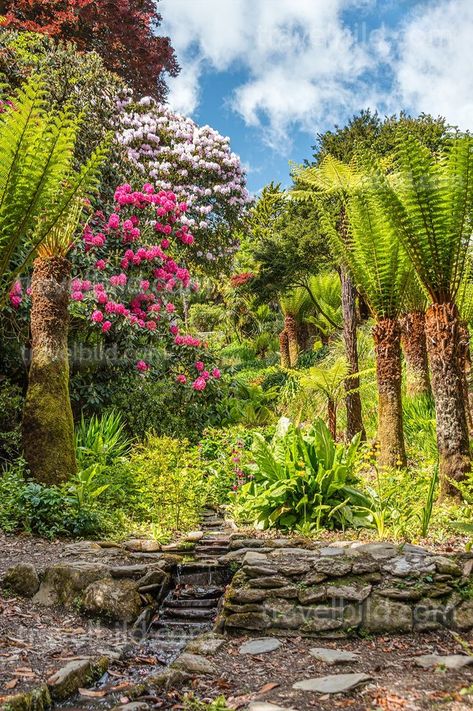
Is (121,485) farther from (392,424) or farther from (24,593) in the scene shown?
(392,424)

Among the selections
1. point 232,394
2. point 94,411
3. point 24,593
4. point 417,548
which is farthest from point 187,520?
point 232,394

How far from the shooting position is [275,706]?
194 cm

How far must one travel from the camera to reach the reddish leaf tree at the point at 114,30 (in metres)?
10.0

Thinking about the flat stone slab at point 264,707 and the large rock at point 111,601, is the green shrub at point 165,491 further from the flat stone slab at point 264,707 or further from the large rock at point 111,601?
the flat stone slab at point 264,707

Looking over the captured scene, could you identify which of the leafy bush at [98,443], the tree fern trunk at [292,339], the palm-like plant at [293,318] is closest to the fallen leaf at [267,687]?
the leafy bush at [98,443]

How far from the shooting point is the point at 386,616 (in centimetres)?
285

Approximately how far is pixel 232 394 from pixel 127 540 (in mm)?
6051

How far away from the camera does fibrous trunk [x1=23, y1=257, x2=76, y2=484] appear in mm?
4820

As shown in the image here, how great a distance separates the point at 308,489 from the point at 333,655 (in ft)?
5.81

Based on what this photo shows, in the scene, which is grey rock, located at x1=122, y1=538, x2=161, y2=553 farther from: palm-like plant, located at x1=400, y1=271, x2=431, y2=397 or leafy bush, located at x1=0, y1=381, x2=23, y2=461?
palm-like plant, located at x1=400, y1=271, x2=431, y2=397

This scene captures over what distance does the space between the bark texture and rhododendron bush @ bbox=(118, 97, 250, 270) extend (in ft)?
14.7

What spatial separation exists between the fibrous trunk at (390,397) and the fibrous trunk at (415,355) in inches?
102

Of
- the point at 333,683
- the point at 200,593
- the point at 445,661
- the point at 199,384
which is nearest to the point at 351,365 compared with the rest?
the point at 199,384

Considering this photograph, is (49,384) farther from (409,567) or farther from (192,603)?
(409,567)
